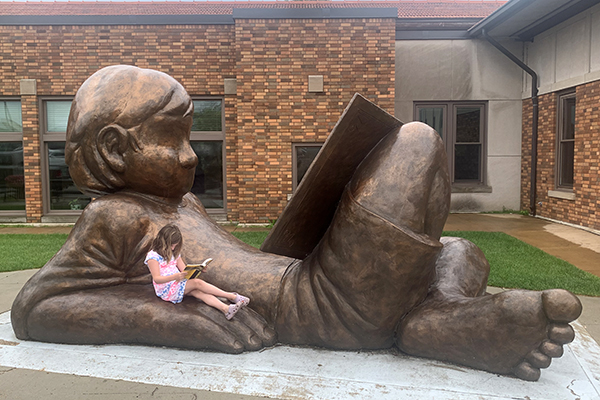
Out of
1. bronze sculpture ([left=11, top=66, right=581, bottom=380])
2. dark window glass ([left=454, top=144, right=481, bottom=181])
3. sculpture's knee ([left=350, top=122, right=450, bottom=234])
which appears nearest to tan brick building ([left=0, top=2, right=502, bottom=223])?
dark window glass ([left=454, top=144, right=481, bottom=181])

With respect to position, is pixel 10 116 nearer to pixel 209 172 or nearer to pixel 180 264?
pixel 209 172

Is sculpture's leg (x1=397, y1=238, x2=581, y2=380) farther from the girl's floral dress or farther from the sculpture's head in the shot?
the sculpture's head

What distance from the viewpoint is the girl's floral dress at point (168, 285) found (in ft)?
8.90

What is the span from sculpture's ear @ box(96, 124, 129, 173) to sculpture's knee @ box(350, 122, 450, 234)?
5.05 ft

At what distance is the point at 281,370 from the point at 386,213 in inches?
40.6

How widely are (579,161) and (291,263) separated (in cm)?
920

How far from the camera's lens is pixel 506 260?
6730 mm

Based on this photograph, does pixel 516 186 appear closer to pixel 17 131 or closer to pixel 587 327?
pixel 587 327

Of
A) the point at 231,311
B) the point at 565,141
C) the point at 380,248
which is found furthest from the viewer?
the point at 565,141

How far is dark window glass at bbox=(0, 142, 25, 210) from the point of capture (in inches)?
440

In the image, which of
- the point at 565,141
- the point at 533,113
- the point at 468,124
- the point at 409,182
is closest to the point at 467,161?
the point at 468,124

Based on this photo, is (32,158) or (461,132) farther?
(461,132)

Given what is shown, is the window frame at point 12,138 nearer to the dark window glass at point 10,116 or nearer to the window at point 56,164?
the dark window glass at point 10,116

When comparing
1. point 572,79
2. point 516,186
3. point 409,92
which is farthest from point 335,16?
point 516,186
